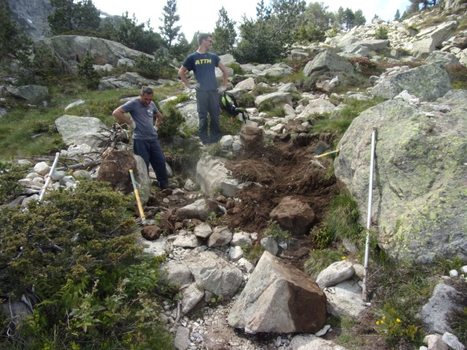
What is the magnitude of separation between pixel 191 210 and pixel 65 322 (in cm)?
297

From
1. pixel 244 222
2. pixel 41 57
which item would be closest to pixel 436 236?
pixel 244 222

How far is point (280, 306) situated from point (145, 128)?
16.0ft

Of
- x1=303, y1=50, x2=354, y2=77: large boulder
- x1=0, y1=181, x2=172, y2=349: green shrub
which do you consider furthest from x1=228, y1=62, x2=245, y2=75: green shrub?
x1=0, y1=181, x2=172, y2=349: green shrub

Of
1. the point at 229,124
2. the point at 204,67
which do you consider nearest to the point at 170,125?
the point at 229,124

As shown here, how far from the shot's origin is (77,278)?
414 centimetres

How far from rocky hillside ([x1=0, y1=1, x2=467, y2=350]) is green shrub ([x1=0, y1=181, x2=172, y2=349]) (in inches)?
20.0

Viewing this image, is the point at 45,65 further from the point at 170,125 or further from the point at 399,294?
the point at 399,294

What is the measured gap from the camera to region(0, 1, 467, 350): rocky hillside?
4.34m

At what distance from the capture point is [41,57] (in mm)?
19094

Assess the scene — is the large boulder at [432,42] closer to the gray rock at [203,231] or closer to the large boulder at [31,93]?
the large boulder at [31,93]

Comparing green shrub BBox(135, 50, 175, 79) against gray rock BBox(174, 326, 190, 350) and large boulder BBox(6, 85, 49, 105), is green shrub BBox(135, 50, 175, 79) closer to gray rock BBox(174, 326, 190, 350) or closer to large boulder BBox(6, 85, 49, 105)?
large boulder BBox(6, 85, 49, 105)

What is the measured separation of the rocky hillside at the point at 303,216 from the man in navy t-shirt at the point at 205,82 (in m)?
0.75

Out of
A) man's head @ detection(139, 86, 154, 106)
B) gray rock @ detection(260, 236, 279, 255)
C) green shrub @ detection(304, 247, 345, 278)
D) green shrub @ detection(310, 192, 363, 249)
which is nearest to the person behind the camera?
green shrub @ detection(304, 247, 345, 278)

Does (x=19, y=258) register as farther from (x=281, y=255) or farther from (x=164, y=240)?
(x=281, y=255)
